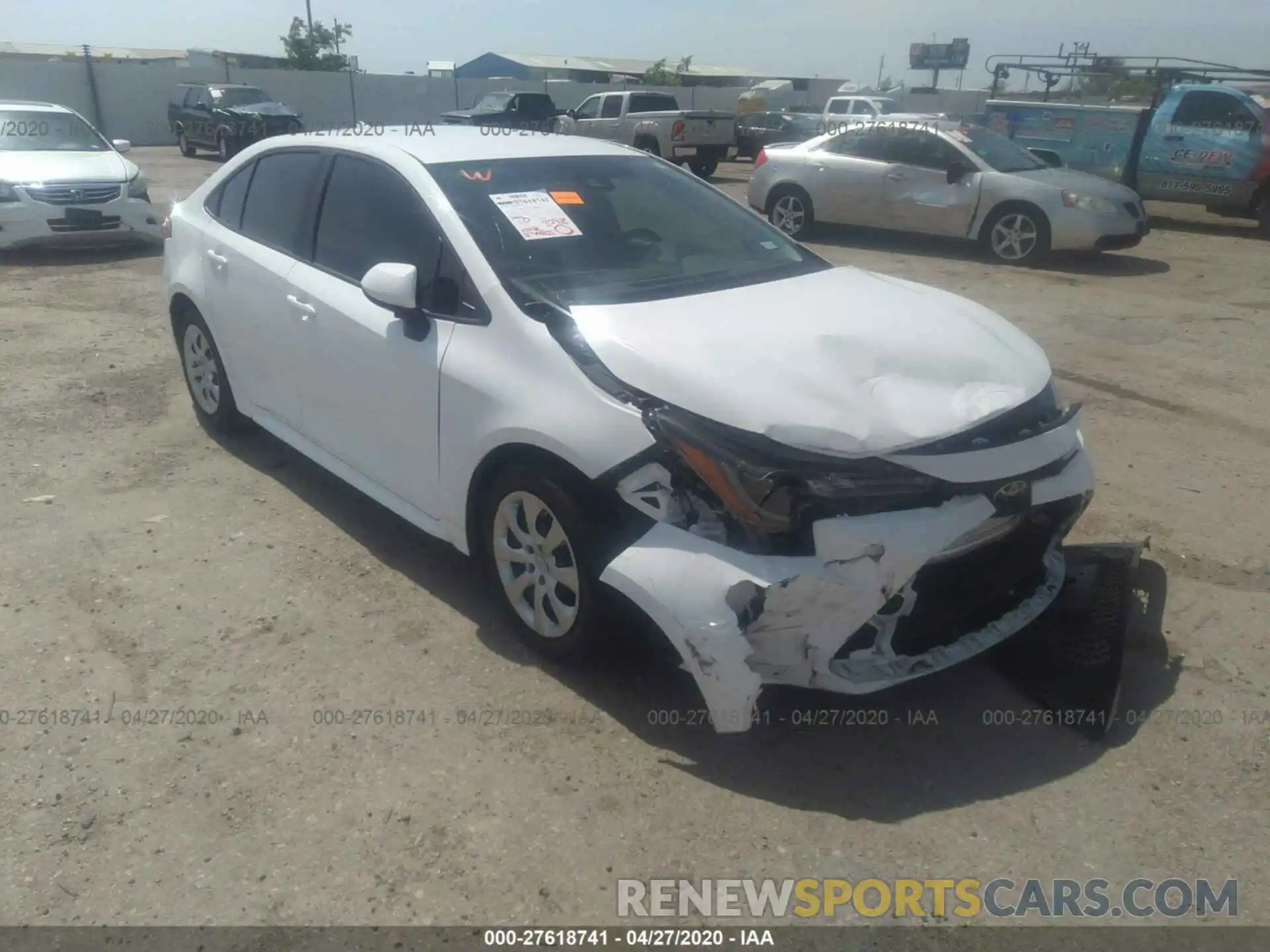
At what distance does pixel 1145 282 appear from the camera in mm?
10320

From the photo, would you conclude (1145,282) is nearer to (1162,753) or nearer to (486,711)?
(1162,753)

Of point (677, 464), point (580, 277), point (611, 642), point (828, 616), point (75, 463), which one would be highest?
point (580, 277)

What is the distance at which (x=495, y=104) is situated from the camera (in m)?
27.3

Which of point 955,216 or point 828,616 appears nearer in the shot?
point 828,616

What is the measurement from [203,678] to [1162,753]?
310cm

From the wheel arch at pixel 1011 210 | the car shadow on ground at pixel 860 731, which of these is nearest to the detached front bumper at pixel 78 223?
the wheel arch at pixel 1011 210

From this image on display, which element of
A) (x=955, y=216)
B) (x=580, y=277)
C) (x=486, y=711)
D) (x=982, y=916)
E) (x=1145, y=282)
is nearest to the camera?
(x=982, y=916)

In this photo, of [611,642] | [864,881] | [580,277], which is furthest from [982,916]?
[580,277]

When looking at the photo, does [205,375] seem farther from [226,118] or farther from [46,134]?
[226,118]

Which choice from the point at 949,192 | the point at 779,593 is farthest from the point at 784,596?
the point at 949,192

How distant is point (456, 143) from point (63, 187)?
8.45 metres

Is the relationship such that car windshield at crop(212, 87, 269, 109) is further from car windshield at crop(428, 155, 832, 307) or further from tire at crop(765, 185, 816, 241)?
car windshield at crop(428, 155, 832, 307)

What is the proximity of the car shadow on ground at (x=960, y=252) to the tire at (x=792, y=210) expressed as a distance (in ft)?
0.63

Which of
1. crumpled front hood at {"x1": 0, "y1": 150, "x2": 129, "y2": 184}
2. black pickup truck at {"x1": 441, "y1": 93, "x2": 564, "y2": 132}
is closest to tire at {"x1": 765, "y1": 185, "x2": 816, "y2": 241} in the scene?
crumpled front hood at {"x1": 0, "y1": 150, "x2": 129, "y2": 184}
